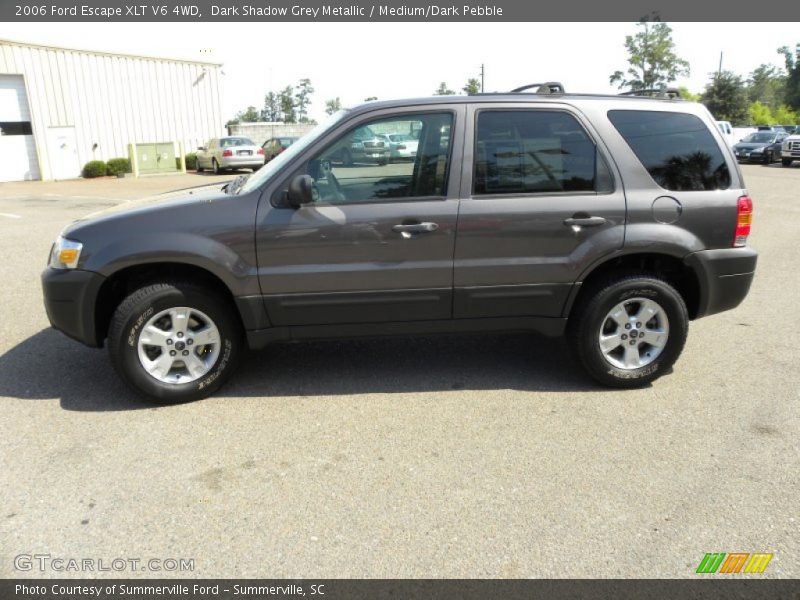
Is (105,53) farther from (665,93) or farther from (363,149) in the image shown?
(665,93)

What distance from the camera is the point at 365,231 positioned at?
4.04 metres

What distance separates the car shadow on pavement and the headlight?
0.89 metres

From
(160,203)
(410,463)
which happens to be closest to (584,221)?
(410,463)

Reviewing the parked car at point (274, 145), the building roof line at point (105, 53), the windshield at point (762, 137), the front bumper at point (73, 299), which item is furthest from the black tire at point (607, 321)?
the windshield at point (762, 137)

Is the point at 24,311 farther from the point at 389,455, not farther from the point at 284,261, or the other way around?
the point at 389,455

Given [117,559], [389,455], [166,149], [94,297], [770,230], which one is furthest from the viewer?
[166,149]

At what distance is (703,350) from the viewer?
516 centimetres

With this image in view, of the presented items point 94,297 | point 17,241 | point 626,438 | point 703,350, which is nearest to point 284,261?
point 94,297

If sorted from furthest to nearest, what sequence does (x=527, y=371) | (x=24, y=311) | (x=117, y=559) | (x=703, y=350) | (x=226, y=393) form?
(x=24, y=311)
(x=703, y=350)
(x=527, y=371)
(x=226, y=393)
(x=117, y=559)

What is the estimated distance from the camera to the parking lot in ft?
9.05

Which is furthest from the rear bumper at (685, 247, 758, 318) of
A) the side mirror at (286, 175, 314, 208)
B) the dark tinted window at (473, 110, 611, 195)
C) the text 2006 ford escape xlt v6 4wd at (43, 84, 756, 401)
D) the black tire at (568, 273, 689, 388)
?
the side mirror at (286, 175, 314, 208)

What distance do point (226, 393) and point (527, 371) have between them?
84.2 inches

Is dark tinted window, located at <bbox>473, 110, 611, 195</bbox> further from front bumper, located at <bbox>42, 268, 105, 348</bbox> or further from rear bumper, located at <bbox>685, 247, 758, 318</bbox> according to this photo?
front bumper, located at <bbox>42, 268, 105, 348</bbox>

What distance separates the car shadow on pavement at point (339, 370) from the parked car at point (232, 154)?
69.7 feet
